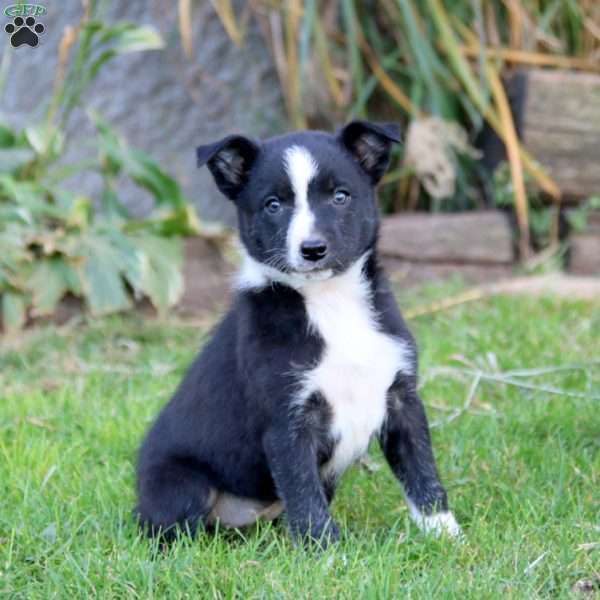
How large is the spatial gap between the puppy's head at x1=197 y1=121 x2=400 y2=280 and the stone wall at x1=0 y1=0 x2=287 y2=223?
407cm

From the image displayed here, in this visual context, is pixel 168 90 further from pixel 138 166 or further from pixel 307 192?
pixel 307 192

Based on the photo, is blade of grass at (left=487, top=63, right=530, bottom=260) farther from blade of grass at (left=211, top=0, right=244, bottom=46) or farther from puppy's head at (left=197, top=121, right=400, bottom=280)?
puppy's head at (left=197, top=121, right=400, bottom=280)

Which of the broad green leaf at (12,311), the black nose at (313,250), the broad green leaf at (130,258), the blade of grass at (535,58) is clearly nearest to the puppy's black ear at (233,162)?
the black nose at (313,250)

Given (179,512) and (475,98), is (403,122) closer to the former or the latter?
(475,98)

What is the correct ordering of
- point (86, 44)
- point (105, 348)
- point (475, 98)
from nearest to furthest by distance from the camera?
point (105, 348) → point (86, 44) → point (475, 98)

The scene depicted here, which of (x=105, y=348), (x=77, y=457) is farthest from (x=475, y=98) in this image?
(x=77, y=457)

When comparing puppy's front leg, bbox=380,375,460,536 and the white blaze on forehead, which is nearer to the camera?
the white blaze on forehead

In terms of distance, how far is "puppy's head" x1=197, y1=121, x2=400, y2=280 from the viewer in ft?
10.1

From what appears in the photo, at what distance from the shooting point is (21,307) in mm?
5594

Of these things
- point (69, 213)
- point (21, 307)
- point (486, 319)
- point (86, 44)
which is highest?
point (86, 44)

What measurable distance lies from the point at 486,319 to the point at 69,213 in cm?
225

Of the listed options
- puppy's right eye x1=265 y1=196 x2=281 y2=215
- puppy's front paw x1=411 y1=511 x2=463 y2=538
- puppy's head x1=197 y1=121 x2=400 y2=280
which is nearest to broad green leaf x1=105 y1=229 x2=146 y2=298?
puppy's head x1=197 y1=121 x2=400 y2=280

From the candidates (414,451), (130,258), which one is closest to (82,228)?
(130,258)

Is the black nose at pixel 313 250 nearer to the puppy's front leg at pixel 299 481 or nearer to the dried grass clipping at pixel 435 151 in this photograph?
the puppy's front leg at pixel 299 481
